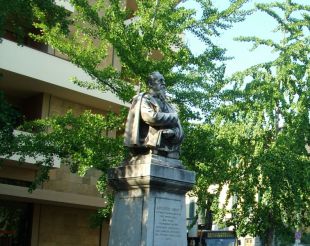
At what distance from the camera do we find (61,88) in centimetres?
2161

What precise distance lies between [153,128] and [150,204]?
1.34m

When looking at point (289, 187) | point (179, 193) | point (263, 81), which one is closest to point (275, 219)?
point (289, 187)

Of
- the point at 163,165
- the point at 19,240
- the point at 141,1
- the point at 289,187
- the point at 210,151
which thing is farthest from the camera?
the point at 19,240

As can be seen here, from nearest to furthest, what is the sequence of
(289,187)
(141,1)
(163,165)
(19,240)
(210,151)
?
(163,165) < (210,151) < (141,1) < (289,187) < (19,240)

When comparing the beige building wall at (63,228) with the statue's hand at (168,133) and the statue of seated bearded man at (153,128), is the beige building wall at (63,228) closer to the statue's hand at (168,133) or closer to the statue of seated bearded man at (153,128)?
the statue of seated bearded man at (153,128)

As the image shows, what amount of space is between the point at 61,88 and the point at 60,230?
5.69 m

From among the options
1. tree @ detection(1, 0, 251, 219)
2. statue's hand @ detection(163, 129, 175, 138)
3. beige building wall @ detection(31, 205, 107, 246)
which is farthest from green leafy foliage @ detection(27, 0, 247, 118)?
beige building wall @ detection(31, 205, 107, 246)

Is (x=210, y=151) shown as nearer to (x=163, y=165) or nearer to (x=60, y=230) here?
(x=163, y=165)

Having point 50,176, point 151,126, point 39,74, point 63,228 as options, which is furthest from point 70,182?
point 151,126

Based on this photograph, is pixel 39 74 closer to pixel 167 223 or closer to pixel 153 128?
pixel 153 128

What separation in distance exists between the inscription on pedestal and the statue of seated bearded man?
2.84 ft

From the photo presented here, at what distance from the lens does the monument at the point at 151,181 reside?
937 cm

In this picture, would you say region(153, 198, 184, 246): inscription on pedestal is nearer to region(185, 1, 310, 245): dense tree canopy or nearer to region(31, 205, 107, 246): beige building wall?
region(185, 1, 310, 245): dense tree canopy

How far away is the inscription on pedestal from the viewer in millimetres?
9336
